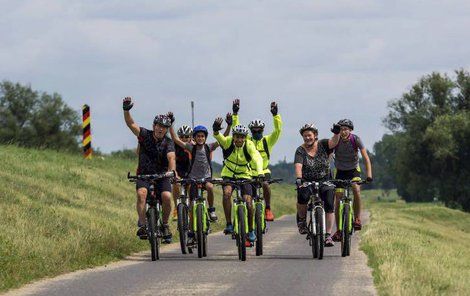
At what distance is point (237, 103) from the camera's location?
19.8 m

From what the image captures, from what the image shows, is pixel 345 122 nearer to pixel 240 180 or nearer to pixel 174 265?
pixel 240 180

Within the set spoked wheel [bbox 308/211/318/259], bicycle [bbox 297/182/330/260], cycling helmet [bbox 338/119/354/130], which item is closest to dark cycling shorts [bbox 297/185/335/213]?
bicycle [bbox 297/182/330/260]

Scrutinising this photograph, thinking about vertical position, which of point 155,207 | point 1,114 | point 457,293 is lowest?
point 457,293

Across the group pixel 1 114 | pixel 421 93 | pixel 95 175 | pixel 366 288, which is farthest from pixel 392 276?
pixel 421 93

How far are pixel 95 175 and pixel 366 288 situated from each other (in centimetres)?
2394

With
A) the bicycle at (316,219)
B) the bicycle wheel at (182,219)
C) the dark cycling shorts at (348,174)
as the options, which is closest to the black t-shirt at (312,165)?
the bicycle at (316,219)

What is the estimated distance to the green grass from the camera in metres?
15.2

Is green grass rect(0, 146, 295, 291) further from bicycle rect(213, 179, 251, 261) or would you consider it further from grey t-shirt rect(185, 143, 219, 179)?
bicycle rect(213, 179, 251, 261)

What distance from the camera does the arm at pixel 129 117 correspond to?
1636 cm

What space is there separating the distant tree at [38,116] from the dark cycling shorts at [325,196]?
6397 centimetres

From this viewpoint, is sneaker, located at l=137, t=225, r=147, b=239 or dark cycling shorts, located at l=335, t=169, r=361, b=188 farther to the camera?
dark cycling shorts, located at l=335, t=169, r=361, b=188

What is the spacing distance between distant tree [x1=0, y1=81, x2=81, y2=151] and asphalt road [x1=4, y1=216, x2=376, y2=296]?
63672mm

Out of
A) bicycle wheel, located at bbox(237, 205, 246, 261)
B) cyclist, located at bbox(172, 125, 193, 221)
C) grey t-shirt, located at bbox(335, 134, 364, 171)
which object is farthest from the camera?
cyclist, located at bbox(172, 125, 193, 221)

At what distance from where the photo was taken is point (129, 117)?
1647 cm
